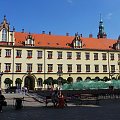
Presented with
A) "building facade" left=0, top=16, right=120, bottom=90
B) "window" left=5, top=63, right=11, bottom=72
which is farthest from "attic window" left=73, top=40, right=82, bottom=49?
"window" left=5, top=63, right=11, bottom=72

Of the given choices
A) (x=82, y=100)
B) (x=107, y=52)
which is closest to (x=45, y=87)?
(x=107, y=52)

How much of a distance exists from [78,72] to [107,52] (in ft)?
32.2

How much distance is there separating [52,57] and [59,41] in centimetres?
552

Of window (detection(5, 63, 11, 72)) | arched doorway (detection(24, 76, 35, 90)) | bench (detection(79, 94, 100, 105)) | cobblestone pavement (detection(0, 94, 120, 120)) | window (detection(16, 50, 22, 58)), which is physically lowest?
cobblestone pavement (detection(0, 94, 120, 120))

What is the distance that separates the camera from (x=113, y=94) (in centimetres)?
3328

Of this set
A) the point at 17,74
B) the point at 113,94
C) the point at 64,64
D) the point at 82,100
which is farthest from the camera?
the point at 64,64

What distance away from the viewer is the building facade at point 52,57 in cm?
5994

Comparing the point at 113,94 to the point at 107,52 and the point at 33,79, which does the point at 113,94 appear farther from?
the point at 107,52

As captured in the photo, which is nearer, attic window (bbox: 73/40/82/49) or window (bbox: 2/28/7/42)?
window (bbox: 2/28/7/42)

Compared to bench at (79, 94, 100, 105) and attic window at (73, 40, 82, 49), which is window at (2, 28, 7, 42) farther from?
bench at (79, 94, 100, 105)

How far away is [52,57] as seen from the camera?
210 feet

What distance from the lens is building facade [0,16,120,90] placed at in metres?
59.9

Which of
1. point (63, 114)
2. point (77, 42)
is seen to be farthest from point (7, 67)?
point (63, 114)

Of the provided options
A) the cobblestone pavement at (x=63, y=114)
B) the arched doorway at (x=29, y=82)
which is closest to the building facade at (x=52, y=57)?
the arched doorway at (x=29, y=82)
